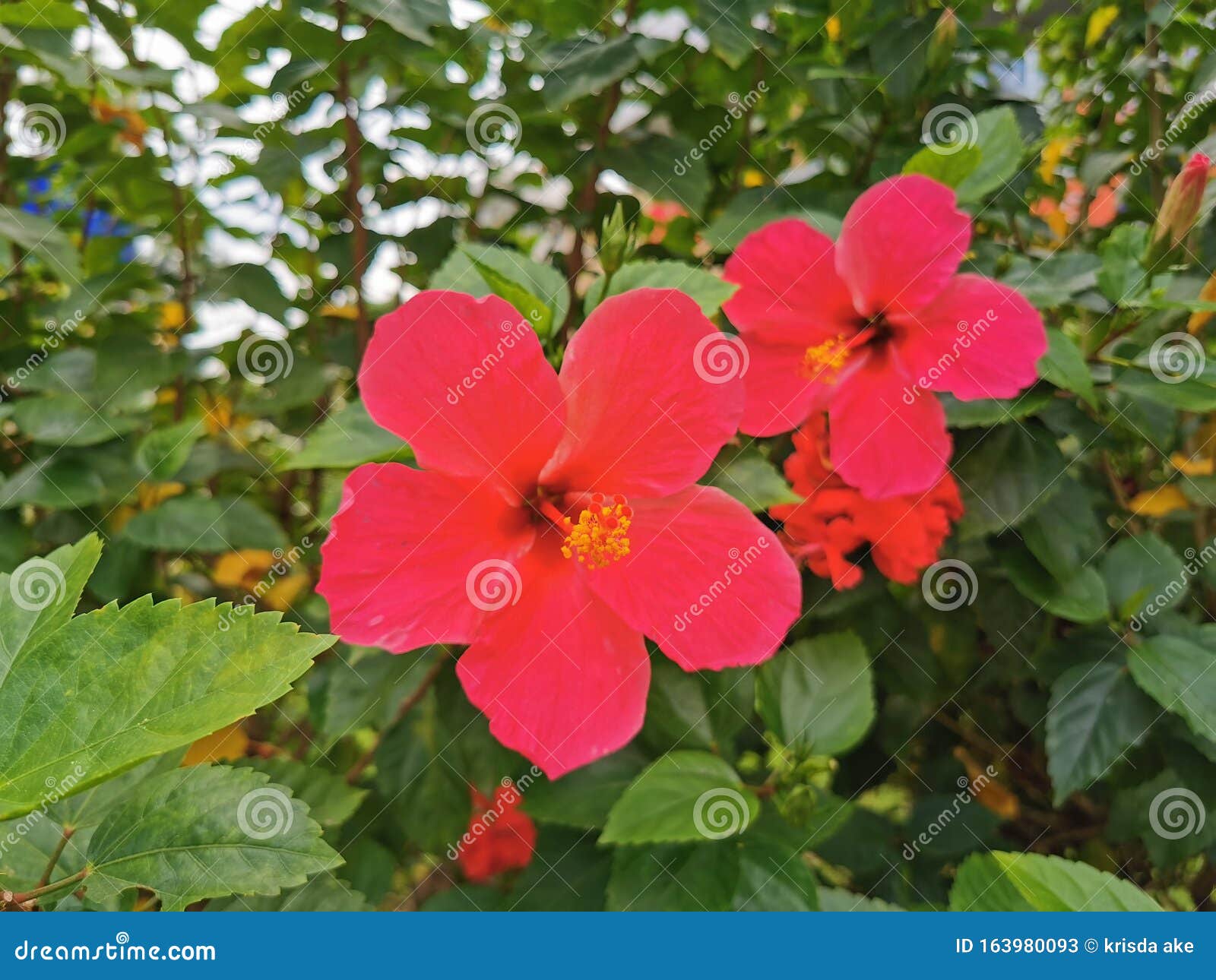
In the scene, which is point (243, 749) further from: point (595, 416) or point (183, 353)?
point (595, 416)

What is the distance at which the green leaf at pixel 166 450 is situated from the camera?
105 cm

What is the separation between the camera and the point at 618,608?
0.62 m

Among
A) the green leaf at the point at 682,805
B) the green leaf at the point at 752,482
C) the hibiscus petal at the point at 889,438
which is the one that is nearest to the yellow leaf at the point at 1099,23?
the hibiscus petal at the point at 889,438

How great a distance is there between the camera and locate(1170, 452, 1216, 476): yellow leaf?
1184 mm

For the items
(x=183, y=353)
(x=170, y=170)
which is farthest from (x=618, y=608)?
(x=170, y=170)

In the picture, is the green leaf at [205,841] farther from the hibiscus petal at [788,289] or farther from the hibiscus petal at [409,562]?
the hibiscus petal at [788,289]

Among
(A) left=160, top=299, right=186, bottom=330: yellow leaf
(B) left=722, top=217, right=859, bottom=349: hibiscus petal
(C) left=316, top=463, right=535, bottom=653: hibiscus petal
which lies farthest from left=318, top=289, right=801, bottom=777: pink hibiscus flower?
(A) left=160, top=299, right=186, bottom=330: yellow leaf

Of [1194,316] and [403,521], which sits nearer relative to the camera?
[403,521]

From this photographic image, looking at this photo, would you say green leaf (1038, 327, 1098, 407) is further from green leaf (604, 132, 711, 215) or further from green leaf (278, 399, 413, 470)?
green leaf (278, 399, 413, 470)

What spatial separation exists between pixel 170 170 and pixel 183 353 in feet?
0.93

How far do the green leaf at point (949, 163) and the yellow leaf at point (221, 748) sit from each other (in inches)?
35.7

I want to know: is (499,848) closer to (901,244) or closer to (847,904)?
(847,904)

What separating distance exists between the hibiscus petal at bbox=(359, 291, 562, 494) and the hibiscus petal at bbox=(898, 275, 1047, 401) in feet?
1.22

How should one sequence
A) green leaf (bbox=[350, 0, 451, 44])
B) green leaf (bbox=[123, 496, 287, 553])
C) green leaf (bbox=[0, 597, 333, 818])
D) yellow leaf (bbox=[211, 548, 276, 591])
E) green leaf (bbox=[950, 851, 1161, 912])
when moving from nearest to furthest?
green leaf (bbox=[0, 597, 333, 818]) < green leaf (bbox=[950, 851, 1161, 912]) < green leaf (bbox=[350, 0, 451, 44]) < green leaf (bbox=[123, 496, 287, 553]) < yellow leaf (bbox=[211, 548, 276, 591])
